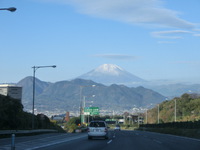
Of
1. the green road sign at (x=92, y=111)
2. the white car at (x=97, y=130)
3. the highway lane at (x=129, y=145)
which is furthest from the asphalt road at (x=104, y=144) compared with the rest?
the green road sign at (x=92, y=111)

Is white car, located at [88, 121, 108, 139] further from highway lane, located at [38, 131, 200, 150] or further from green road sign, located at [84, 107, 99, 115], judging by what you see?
green road sign, located at [84, 107, 99, 115]

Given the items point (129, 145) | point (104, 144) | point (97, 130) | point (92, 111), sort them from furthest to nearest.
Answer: point (92, 111)
point (97, 130)
point (104, 144)
point (129, 145)

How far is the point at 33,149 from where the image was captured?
22.7 m

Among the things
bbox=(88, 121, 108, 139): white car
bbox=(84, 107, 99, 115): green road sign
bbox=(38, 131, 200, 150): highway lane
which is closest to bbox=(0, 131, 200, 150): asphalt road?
bbox=(38, 131, 200, 150): highway lane

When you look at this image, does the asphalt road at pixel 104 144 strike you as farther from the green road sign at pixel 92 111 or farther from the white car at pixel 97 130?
the green road sign at pixel 92 111

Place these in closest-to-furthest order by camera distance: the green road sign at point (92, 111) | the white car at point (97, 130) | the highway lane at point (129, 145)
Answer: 1. the highway lane at point (129, 145)
2. the white car at point (97, 130)
3. the green road sign at point (92, 111)

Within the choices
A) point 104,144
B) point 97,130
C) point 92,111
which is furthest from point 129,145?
point 92,111

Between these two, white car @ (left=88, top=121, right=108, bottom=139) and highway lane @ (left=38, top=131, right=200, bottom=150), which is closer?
highway lane @ (left=38, top=131, right=200, bottom=150)

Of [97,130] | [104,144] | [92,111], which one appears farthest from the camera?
[92,111]

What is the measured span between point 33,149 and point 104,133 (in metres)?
11.8

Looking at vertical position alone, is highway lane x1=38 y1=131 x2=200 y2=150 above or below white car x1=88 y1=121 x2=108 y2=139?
below

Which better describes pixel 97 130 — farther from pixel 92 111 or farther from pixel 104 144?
pixel 92 111

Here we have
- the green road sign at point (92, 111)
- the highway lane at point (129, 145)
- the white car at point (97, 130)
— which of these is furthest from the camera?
the green road sign at point (92, 111)

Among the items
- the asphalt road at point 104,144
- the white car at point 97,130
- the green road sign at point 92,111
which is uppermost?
the green road sign at point 92,111
